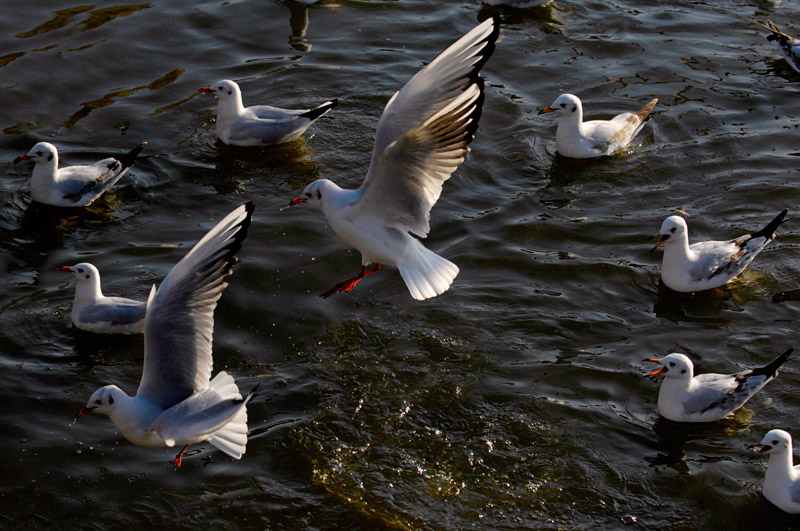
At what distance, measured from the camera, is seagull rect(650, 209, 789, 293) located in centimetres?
841

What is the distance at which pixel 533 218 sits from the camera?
935 cm

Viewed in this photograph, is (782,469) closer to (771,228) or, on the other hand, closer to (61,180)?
(771,228)

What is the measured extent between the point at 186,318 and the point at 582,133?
5409 mm

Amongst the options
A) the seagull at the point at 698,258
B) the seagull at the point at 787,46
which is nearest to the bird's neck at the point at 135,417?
the seagull at the point at 698,258

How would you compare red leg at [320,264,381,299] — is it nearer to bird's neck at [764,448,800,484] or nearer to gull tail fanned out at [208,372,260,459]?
gull tail fanned out at [208,372,260,459]

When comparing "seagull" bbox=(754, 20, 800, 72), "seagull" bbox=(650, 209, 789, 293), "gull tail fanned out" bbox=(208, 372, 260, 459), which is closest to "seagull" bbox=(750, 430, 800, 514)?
"seagull" bbox=(650, 209, 789, 293)

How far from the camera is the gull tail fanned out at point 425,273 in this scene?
714 cm

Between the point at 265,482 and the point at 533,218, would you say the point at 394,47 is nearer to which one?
the point at 533,218

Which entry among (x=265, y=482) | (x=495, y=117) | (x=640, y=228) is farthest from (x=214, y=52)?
(x=265, y=482)

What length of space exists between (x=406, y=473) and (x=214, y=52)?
7.70 m

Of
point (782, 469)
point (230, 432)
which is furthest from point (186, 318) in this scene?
point (782, 469)

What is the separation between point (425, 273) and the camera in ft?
24.1

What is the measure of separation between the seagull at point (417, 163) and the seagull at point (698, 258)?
2281 mm

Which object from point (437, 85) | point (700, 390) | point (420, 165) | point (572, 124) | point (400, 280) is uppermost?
point (437, 85)
